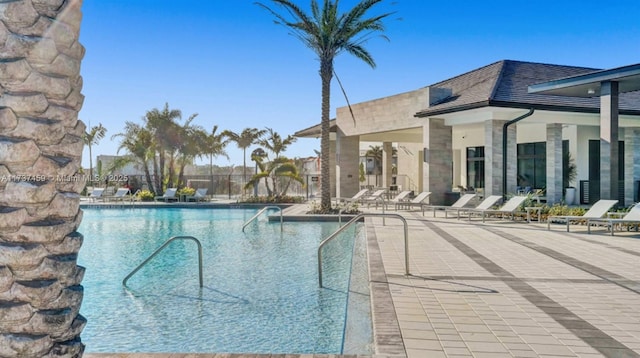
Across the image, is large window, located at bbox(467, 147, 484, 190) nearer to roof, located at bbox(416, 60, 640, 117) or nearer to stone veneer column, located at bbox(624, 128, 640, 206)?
roof, located at bbox(416, 60, 640, 117)

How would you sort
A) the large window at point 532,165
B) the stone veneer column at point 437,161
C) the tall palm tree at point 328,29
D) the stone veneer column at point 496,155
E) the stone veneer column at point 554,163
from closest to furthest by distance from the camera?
the tall palm tree at point 328,29
the stone veneer column at point 496,155
the stone veneer column at point 554,163
the stone veneer column at point 437,161
the large window at point 532,165

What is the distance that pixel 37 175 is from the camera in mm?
2195

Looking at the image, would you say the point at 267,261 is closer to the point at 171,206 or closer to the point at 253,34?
the point at 253,34

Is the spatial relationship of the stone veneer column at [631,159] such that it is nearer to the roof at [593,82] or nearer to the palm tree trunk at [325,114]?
the roof at [593,82]

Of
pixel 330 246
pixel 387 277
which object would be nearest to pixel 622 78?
pixel 330 246

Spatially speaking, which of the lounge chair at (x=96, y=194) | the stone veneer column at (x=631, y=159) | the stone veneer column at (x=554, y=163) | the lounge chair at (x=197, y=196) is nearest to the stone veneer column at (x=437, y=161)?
the stone veneer column at (x=554, y=163)

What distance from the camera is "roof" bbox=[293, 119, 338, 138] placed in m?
27.0

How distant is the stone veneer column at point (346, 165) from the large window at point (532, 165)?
8402mm

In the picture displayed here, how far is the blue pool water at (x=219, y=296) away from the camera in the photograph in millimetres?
5023

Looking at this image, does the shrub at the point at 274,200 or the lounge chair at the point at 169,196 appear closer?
the shrub at the point at 274,200

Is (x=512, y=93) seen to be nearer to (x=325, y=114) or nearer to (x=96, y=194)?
(x=325, y=114)

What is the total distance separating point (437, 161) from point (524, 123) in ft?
16.3

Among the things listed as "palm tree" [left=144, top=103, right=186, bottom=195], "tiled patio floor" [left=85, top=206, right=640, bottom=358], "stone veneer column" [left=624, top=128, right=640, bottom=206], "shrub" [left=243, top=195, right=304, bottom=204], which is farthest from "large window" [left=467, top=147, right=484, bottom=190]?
"palm tree" [left=144, top=103, right=186, bottom=195]

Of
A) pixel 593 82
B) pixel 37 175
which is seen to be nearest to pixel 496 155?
pixel 593 82
